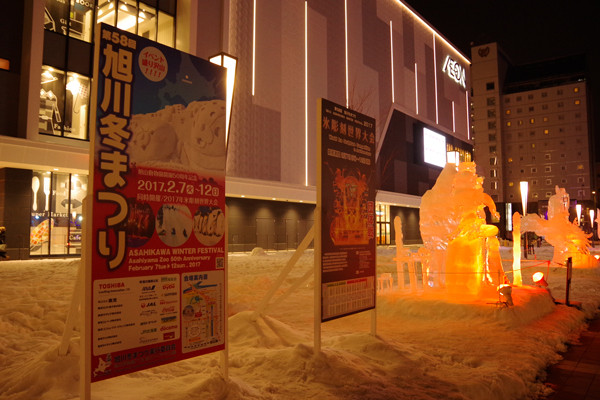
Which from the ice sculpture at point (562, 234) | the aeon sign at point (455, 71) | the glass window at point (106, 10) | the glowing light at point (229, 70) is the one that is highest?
the aeon sign at point (455, 71)

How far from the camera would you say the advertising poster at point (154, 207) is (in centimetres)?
320

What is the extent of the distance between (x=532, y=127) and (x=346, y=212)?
87.4 meters

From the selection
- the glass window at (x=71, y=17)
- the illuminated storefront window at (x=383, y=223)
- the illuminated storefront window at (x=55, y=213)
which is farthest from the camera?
the illuminated storefront window at (x=383, y=223)

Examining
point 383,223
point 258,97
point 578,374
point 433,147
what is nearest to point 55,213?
point 258,97

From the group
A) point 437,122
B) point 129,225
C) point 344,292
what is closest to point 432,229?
point 344,292

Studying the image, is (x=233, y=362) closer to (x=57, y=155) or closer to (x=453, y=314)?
(x=453, y=314)

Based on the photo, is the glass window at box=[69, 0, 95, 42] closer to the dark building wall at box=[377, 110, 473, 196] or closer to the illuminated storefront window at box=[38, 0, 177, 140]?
the illuminated storefront window at box=[38, 0, 177, 140]

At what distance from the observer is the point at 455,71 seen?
49812mm

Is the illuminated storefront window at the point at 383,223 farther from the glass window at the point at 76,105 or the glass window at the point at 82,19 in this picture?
the glass window at the point at 82,19

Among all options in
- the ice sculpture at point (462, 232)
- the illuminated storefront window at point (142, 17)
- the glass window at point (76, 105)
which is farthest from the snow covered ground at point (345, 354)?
the illuminated storefront window at point (142, 17)

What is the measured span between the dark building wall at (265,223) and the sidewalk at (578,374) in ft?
67.2

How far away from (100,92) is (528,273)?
17451mm

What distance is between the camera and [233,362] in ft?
16.3

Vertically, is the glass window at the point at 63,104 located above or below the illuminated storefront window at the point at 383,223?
above
